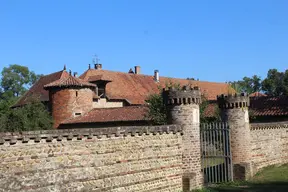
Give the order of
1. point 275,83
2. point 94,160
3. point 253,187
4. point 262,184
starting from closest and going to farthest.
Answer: point 94,160
point 253,187
point 262,184
point 275,83

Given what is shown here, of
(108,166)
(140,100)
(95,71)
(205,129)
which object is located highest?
(95,71)

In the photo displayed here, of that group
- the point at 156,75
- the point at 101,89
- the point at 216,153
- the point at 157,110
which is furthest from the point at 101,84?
the point at 216,153

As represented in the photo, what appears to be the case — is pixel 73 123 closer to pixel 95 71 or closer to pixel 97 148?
pixel 95 71

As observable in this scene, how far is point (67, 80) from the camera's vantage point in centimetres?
3647

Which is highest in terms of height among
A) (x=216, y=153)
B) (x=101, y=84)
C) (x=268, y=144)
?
(x=101, y=84)

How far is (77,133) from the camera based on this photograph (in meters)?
11.5

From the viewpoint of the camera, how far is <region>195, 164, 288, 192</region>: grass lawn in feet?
52.6

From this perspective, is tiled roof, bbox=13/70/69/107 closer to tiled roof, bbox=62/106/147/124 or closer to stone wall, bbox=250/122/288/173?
tiled roof, bbox=62/106/147/124

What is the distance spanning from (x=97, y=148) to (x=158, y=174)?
288cm

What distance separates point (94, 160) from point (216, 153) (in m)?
6.79

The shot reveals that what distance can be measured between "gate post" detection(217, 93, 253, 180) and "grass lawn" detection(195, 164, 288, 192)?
685 mm

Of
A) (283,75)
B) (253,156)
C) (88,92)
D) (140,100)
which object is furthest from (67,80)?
(283,75)

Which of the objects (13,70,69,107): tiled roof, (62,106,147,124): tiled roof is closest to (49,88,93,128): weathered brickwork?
(62,106,147,124): tiled roof

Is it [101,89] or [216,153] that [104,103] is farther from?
[216,153]
